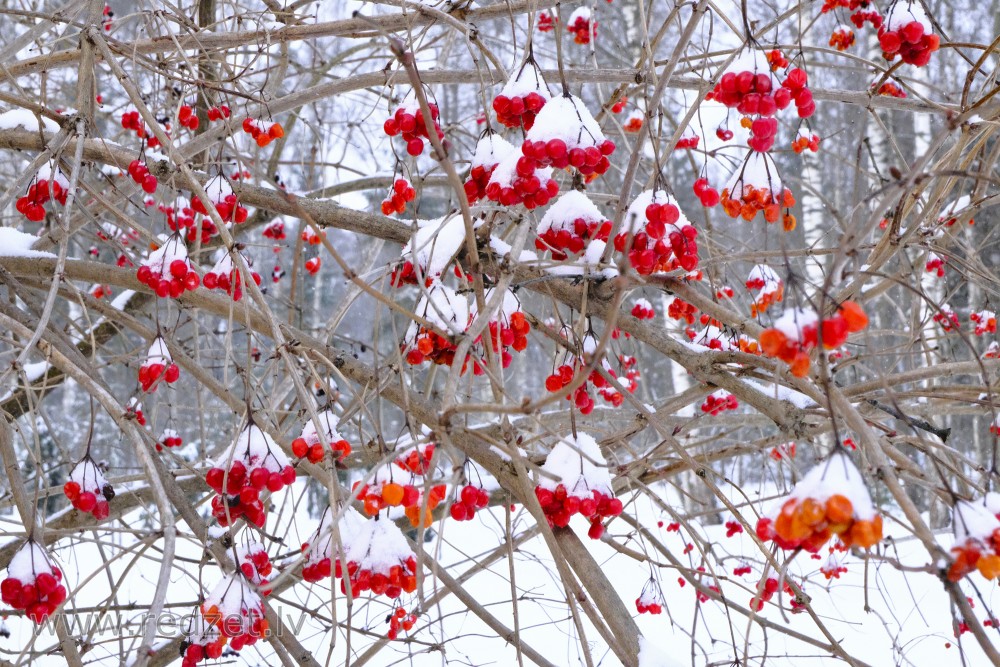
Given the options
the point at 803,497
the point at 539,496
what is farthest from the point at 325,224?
the point at 803,497

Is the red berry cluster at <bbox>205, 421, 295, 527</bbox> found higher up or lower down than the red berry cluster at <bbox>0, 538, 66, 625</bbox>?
higher up

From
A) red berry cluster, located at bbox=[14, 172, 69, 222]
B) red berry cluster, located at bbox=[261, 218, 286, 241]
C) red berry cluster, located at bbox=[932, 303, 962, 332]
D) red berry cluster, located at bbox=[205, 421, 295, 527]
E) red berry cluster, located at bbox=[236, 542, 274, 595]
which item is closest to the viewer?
red berry cluster, located at bbox=[932, 303, 962, 332]

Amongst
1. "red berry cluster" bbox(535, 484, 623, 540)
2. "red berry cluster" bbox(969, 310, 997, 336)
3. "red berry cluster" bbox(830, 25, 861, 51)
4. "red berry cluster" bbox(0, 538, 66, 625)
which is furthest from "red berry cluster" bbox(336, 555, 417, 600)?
"red berry cluster" bbox(969, 310, 997, 336)

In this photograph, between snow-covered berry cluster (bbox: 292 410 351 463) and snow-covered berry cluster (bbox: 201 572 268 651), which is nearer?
snow-covered berry cluster (bbox: 201 572 268 651)

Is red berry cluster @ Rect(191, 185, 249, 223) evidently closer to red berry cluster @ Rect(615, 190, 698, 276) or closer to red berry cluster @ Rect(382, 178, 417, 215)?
red berry cluster @ Rect(382, 178, 417, 215)

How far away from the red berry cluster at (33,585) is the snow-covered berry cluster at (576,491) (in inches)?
40.1

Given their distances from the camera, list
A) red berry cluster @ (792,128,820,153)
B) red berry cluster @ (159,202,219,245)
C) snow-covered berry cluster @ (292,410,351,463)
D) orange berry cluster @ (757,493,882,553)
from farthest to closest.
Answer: red berry cluster @ (159,202,219,245), red berry cluster @ (792,128,820,153), snow-covered berry cluster @ (292,410,351,463), orange berry cluster @ (757,493,882,553)

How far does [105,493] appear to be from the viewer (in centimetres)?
215

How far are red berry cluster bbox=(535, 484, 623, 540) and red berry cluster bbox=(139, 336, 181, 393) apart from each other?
1097 millimetres

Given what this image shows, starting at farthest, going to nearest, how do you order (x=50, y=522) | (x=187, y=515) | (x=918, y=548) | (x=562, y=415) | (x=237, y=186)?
(x=918, y=548) → (x=562, y=415) → (x=50, y=522) → (x=237, y=186) → (x=187, y=515)

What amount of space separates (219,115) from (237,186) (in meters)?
0.60

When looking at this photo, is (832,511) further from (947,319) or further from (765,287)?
(765,287)

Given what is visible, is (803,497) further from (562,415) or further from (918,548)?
(918,548)

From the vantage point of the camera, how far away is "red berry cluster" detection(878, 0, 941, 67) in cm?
199
